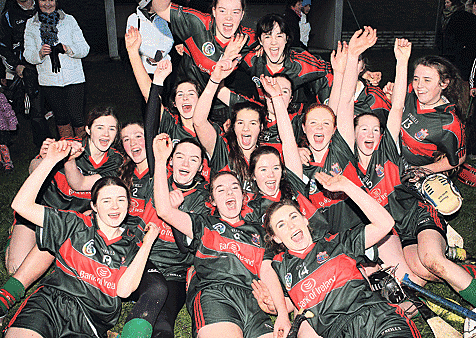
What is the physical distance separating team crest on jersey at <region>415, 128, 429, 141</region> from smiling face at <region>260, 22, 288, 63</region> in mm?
1675

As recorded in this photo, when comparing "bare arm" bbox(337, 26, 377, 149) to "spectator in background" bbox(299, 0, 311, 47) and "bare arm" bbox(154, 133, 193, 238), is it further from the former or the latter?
"spectator in background" bbox(299, 0, 311, 47)

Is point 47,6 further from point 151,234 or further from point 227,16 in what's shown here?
point 151,234

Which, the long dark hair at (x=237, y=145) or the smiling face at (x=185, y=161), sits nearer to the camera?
the smiling face at (x=185, y=161)

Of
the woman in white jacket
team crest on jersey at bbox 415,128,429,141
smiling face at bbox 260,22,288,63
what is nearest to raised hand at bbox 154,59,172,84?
smiling face at bbox 260,22,288,63

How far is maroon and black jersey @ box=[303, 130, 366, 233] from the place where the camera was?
13.9 ft

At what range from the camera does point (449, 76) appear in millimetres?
4805

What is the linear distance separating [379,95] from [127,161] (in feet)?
9.29

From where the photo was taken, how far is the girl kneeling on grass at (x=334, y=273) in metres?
3.13

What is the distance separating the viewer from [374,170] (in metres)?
4.35

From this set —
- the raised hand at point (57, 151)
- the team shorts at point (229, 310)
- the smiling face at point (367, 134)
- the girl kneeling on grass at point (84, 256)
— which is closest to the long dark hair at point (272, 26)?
the smiling face at point (367, 134)

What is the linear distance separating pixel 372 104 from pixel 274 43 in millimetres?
1265

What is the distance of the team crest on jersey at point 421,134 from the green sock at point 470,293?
1699mm

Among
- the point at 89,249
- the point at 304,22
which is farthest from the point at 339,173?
the point at 304,22

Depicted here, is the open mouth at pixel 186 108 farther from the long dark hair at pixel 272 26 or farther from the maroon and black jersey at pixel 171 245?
the long dark hair at pixel 272 26
